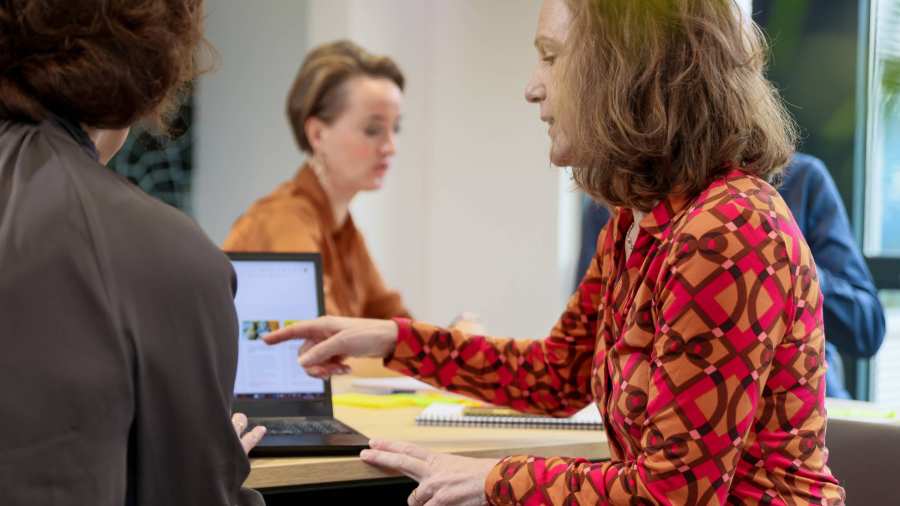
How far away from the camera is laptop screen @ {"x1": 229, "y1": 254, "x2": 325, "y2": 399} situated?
5.74ft

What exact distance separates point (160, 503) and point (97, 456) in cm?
9

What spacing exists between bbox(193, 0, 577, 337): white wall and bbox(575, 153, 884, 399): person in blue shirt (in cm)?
138

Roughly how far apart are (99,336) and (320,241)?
A: 6.69ft

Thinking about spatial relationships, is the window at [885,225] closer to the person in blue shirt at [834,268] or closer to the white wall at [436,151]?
the white wall at [436,151]

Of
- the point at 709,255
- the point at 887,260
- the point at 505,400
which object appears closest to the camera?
the point at 709,255

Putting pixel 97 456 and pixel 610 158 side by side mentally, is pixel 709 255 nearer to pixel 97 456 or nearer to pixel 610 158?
pixel 610 158

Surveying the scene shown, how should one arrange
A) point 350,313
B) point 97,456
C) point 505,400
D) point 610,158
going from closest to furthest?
point 97,456, point 610,158, point 505,400, point 350,313

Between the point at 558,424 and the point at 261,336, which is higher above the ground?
the point at 261,336

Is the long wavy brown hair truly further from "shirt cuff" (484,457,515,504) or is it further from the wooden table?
the wooden table

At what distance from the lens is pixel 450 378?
1680 mm

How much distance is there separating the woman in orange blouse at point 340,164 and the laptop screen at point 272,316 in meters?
1.02

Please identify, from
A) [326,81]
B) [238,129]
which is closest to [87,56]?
[326,81]

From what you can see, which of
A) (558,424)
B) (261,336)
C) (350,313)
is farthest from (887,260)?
(261,336)

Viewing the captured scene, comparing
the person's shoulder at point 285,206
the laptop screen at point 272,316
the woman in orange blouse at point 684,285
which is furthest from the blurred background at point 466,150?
the woman in orange blouse at point 684,285
